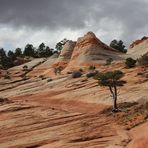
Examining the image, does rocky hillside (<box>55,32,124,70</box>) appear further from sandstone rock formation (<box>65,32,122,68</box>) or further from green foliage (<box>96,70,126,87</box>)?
green foliage (<box>96,70,126,87</box>)

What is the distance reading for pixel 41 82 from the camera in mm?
82438

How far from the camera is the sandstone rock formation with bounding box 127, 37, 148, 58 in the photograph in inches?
4383

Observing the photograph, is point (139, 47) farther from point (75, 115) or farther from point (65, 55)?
point (75, 115)

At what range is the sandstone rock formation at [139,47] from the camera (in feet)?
365

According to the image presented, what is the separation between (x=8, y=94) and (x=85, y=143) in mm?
48212

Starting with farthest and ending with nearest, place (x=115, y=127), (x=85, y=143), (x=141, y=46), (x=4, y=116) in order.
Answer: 1. (x=141, y=46)
2. (x=4, y=116)
3. (x=115, y=127)
4. (x=85, y=143)

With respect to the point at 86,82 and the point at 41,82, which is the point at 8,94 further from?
the point at 86,82

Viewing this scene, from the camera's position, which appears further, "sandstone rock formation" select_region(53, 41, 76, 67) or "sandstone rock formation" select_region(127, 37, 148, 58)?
"sandstone rock formation" select_region(127, 37, 148, 58)

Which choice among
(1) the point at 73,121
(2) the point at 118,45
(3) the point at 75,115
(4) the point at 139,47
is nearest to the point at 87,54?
(4) the point at 139,47

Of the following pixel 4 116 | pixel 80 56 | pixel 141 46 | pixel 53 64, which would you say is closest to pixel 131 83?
pixel 4 116

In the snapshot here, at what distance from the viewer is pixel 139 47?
11856 cm

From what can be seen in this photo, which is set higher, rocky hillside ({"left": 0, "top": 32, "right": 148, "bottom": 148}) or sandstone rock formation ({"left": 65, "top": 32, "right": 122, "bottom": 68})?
sandstone rock formation ({"left": 65, "top": 32, "right": 122, "bottom": 68})

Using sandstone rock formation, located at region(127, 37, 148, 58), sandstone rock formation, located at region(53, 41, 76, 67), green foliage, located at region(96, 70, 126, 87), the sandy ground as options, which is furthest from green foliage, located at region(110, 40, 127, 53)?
green foliage, located at region(96, 70, 126, 87)

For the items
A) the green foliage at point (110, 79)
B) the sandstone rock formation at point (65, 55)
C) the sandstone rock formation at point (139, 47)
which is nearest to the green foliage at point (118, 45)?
the sandstone rock formation at point (139, 47)
